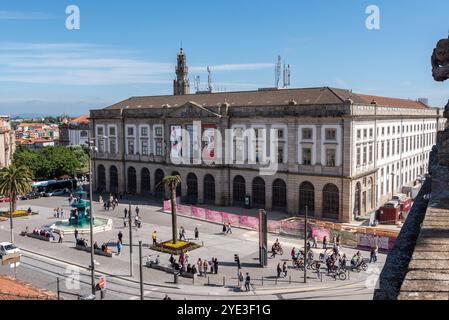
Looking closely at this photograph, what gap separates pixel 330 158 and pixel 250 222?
438 inches

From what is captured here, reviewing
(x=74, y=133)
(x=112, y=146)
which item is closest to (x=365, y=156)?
(x=112, y=146)

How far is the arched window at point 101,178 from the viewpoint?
71625 millimetres

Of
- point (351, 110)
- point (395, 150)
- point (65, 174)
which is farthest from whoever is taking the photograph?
point (65, 174)

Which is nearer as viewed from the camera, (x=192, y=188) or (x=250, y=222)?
(x=250, y=222)

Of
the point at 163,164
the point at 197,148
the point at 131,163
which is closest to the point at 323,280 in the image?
the point at 197,148

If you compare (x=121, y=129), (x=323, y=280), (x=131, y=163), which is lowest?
(x=323, y=280)

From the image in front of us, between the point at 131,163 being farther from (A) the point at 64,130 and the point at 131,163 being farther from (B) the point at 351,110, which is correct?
A: (A) the point at 64,130

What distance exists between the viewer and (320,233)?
135 feet

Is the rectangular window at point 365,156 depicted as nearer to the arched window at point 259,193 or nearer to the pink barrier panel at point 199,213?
the arched window at point 259,193

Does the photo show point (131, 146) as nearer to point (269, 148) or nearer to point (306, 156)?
point (269, 148)

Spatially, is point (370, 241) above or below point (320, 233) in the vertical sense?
below
